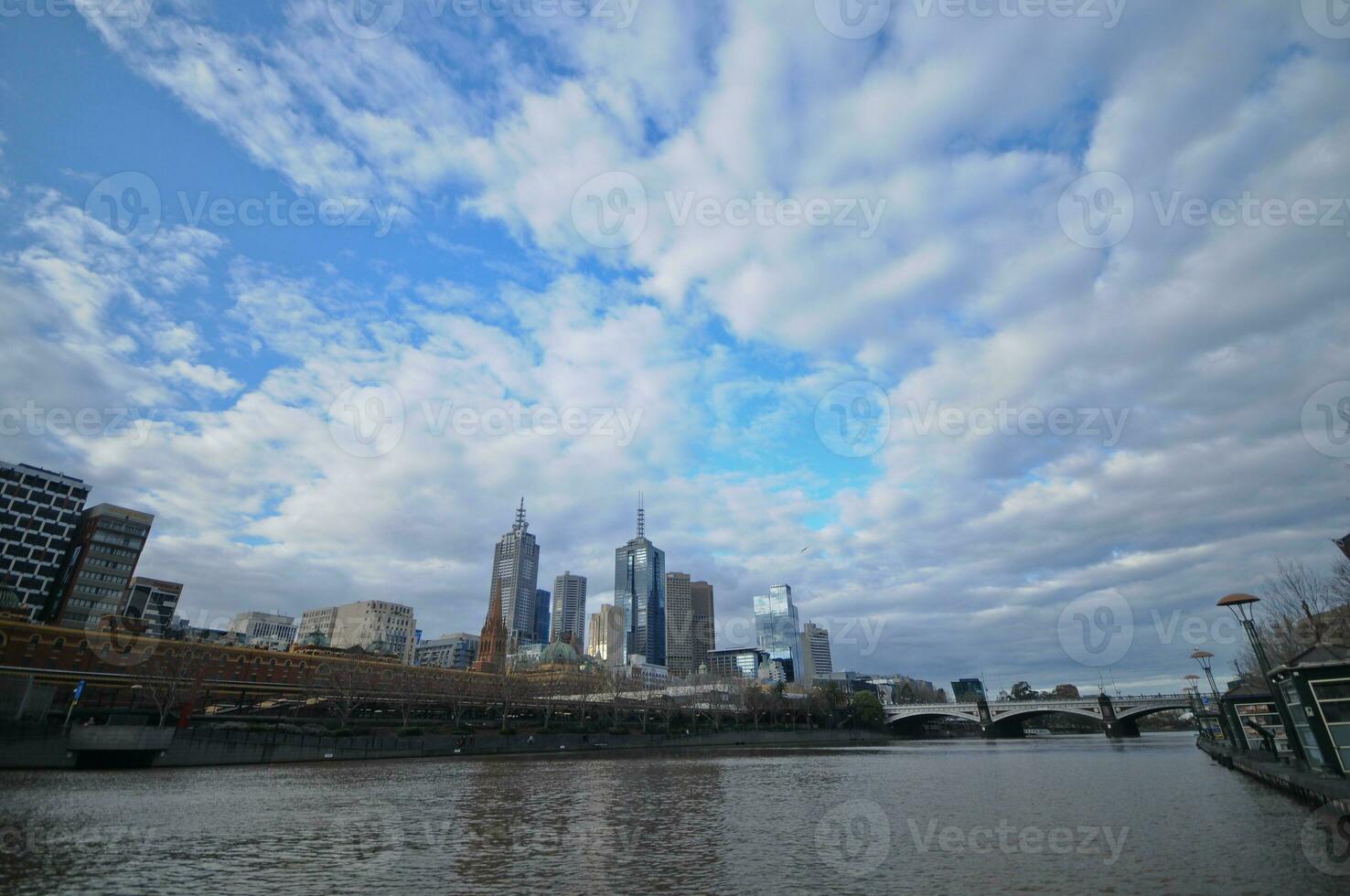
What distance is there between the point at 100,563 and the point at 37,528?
11944 mm

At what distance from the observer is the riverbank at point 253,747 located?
47.7m

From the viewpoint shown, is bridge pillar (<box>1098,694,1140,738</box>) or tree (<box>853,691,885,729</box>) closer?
bridge pillar (<box>1098,694,1140,738</box>)

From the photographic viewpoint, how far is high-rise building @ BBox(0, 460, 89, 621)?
125 meters

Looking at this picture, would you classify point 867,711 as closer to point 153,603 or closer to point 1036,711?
point 1036,711

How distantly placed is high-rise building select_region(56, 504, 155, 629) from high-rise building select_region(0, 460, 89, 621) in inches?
104

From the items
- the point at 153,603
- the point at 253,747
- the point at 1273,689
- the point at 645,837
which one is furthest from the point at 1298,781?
the point at 153,603

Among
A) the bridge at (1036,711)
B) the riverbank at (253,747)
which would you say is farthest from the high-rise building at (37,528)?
the bridge at (1036,711)

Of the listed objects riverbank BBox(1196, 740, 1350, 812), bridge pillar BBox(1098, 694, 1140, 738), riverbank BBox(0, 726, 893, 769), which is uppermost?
bridge pillar BBox(1098, 694, 1140, 738)

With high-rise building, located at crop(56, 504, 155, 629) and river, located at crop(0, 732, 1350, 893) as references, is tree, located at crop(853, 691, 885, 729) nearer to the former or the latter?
river, located at crop(0, 732, 1350, 893)

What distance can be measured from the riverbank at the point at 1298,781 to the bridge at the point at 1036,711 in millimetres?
113122

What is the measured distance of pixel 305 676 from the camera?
10700 centimetres

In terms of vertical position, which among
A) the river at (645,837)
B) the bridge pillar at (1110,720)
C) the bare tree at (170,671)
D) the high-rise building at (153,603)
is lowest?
the river at (645,837)

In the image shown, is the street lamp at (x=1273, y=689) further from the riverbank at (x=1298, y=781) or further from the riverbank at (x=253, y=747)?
the riverbank at (x=253, y=747)

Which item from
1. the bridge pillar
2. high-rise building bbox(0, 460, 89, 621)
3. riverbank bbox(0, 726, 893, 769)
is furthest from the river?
the bridge pillar
